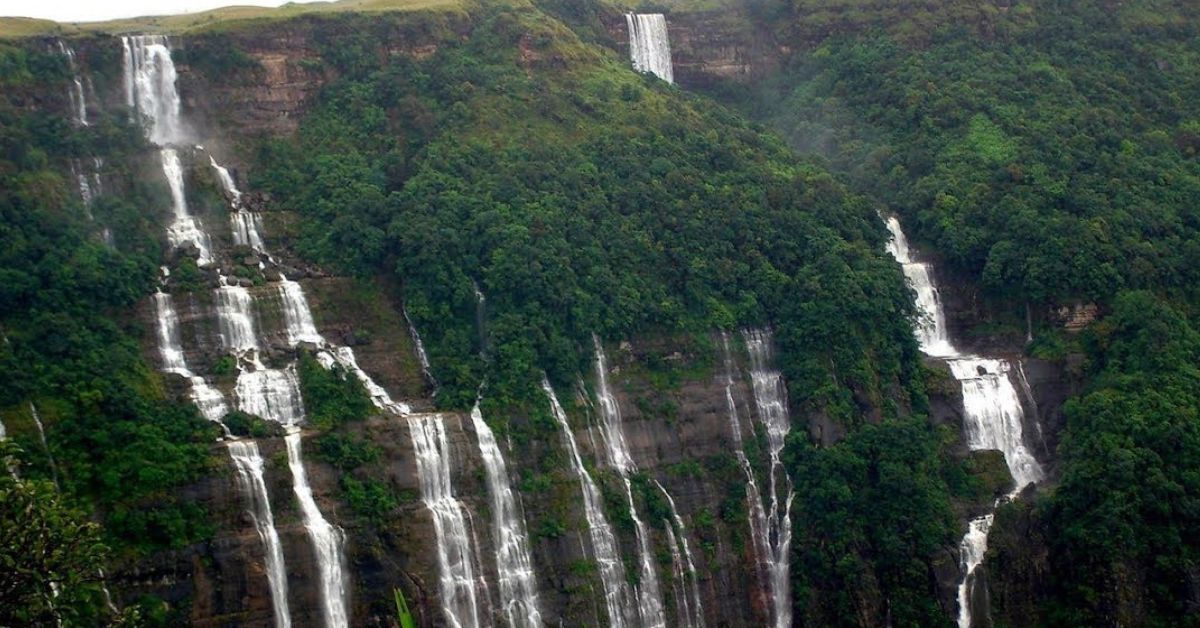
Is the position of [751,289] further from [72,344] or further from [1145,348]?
[72,344]

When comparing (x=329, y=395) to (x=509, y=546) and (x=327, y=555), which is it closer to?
(x=327, y=555)

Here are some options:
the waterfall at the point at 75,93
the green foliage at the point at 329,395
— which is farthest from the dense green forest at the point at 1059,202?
the waterfall at the point at 75,93

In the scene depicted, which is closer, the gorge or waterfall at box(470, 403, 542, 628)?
the gorge

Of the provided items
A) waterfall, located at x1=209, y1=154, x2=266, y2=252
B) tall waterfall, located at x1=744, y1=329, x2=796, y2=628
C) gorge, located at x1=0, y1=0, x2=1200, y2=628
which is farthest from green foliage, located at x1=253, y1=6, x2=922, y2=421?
waterfall, located at x1=209, y1=154, x2=266, y2=252

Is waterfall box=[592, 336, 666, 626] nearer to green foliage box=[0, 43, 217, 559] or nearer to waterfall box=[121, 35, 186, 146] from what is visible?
green foliage box=[0, 43, 217, 559]

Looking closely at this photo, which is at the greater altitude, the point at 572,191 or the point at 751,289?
the point at 572,191

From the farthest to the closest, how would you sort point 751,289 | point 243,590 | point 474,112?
point 474,112, point 751,289, point 243,590

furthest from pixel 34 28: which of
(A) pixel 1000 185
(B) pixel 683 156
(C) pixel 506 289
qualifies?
(A) pixel 1000 185

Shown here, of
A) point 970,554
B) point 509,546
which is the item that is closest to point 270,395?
point 509,546
